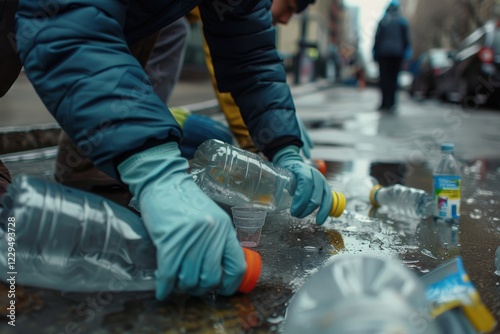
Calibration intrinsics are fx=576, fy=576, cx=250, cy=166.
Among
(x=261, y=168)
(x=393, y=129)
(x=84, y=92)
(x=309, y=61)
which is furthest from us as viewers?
(x=309, y=61)

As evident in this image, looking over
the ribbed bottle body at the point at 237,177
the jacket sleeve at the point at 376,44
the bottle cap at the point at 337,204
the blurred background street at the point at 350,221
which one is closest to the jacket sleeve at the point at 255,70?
the ribbed bottle body at the point at 237,177

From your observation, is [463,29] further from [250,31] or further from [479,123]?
[250,31]

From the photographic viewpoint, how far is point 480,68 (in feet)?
35.0

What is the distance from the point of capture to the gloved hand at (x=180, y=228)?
1487 millimetres

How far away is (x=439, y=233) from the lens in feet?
8.50

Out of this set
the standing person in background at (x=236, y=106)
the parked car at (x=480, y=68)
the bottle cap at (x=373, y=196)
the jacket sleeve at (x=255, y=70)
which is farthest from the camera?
the parked car at (x=480, y=68)

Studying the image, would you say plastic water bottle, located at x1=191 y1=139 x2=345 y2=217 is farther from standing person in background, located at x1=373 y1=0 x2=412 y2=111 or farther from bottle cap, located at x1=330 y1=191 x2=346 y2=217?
standing person in background, located at x1=373 y1=0 x2=412 y2=111

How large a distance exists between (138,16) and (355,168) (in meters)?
2.67

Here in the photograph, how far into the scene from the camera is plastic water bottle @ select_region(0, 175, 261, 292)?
159 centimetres

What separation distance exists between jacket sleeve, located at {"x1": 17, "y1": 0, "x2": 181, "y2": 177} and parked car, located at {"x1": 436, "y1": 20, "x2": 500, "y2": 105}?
10.1 metres

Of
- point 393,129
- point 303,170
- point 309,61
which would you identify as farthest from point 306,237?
point 309,61

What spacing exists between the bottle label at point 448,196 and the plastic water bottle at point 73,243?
1445mm

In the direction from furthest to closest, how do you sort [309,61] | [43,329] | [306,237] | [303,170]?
1. [309,61]
2. [306,237]
3. [303,170]
4. [43,329]

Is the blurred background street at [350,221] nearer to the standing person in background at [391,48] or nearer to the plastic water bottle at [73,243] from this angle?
the plastic water bottle at [73,243]
